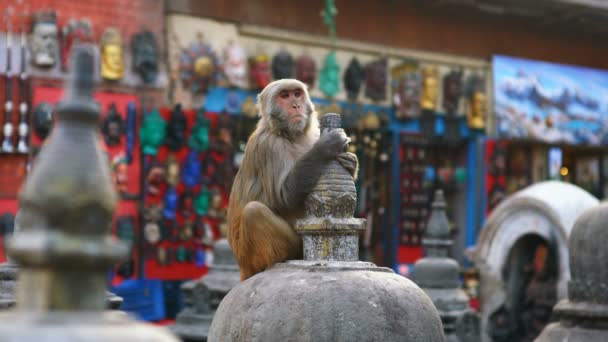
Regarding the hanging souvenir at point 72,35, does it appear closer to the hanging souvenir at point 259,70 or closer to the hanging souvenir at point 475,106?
the hanging souvenir at point 259,70

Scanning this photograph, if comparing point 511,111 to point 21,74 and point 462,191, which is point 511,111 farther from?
point 21,74

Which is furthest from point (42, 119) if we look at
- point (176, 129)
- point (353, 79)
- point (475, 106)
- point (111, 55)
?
point (475, 106)

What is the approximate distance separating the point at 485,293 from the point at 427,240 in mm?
1592

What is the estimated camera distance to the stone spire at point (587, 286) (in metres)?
5.22

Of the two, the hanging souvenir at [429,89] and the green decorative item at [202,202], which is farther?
the hanging souvenir at [429,89]

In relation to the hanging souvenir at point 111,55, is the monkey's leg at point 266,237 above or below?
below

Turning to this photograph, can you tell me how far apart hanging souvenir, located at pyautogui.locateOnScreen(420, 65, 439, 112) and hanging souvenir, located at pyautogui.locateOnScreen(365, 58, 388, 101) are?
0.75 m

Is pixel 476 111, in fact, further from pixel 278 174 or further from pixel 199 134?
pixel 278 174

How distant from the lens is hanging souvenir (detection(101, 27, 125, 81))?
1092 cm

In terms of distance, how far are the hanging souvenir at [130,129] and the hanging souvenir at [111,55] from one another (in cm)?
41

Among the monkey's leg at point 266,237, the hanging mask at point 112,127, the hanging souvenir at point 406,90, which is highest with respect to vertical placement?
the hanging souvenir at point 406,90

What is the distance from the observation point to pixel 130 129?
36.3 feet

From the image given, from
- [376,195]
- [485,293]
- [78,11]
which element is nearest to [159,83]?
[78,11]

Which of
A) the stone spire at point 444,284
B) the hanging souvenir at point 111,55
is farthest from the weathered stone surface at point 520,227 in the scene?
the hanging souvenir at point 111,55
